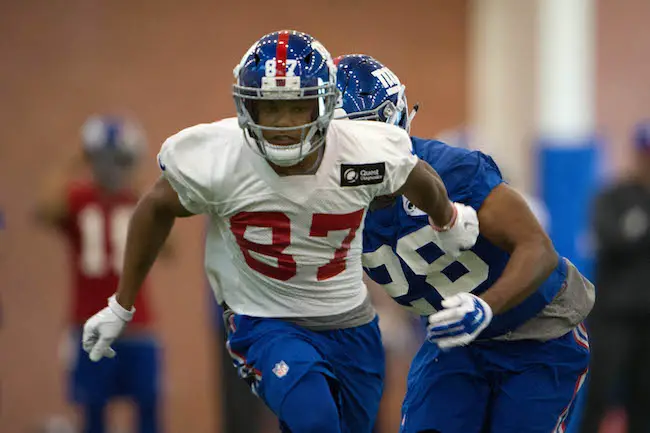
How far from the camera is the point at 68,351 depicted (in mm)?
5844

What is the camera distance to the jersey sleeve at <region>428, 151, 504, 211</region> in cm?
309

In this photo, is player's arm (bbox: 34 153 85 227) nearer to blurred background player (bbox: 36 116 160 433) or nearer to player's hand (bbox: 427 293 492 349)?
blurred background player (bbox: 36 116 160 433)

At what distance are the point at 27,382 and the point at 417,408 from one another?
523 centimetres

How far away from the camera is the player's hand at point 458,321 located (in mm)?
2762

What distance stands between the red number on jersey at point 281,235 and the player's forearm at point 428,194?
14 cm

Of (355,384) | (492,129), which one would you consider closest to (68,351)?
(355,384)

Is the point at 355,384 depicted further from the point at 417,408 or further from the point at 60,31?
the point at 60,31

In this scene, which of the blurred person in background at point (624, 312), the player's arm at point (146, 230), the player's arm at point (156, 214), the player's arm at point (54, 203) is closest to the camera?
the player's arm at point (156, 214)

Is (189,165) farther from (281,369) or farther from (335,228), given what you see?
(281,369)

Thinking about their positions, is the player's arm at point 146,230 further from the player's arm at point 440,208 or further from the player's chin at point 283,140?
the player's arm at point 440,208

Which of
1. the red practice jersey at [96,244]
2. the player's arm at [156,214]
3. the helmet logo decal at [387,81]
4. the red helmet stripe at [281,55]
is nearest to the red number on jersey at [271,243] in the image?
the player's arm at [156,214]

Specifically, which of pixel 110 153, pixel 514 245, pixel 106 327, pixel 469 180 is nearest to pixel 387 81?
pixel 469 180

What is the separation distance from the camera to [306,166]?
2.93 m

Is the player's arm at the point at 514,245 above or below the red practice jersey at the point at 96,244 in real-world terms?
above
